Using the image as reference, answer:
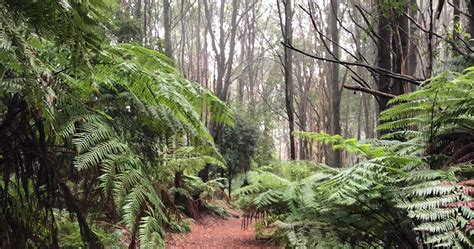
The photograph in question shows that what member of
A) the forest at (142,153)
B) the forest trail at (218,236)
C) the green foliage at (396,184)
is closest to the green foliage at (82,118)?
the forest at (142,153)

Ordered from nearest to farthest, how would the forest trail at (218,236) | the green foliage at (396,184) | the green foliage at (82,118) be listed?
1. the green foliage at (82,118)
2. the green foliage at (396,184)
3. the forest trail at (218,236)

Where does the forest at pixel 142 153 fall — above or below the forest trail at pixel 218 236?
above

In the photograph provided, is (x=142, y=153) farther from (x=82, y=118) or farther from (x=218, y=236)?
(x=218, y=236)

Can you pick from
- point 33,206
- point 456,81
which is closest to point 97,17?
point 33,206

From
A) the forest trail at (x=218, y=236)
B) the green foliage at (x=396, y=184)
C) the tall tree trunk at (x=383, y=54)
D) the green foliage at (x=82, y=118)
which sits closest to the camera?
the green foliage at (x=82, y=118)

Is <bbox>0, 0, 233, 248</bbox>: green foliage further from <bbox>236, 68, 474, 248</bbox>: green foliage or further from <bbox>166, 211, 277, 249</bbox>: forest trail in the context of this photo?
<bbox>166, 211, 277, 249</bbox>: forest trail

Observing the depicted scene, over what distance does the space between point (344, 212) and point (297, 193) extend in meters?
0.24

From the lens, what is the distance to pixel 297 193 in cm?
189

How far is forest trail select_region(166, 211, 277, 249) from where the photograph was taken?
19.5 feet

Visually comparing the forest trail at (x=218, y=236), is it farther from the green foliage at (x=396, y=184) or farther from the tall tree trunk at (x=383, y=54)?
the green foliage at (x=396, y=184)

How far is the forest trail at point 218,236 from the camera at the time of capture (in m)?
5.95

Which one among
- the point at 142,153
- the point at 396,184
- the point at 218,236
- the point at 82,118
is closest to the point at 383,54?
the point at 396,184

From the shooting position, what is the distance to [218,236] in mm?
6988

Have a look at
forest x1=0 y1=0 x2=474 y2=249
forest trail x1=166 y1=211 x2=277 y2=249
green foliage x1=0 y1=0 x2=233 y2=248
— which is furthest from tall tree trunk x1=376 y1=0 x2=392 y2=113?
forest trail x1=166 y1=211 x2=277 y2=249
